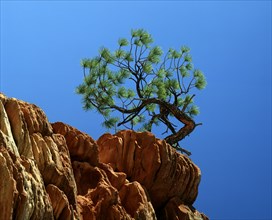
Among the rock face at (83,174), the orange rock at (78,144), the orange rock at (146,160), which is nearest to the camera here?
the rock face at (83,174)

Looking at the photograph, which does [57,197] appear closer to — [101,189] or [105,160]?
[101,189]

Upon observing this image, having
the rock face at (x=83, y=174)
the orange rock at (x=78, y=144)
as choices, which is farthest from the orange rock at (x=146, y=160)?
the orange rock at (x=78, y=144)

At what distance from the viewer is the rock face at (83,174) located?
8891 millimetres

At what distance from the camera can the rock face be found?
889 cm

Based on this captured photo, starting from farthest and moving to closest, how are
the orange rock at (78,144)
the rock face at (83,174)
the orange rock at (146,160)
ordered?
the orange rock at (146,160)
the orange rock at (78,144)
the rock face at (83,174)

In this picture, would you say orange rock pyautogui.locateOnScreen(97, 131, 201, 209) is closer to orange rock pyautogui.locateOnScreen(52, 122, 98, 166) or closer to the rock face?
the rock face

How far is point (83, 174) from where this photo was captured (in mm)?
12859

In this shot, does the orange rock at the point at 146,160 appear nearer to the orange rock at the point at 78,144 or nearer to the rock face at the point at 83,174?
the rock face at the point at 83,174

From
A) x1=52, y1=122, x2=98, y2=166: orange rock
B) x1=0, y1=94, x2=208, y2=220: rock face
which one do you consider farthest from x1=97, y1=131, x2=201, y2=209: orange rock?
x1=52, y1=122, x2=98, y2=166: orange rock

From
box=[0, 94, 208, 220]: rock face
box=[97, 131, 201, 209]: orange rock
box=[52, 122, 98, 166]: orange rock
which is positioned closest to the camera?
box=[0, 94, 208, 220]: rock face

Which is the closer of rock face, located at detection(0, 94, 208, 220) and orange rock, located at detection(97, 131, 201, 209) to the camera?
rock face, located at detection(0, 94, 208, 220)

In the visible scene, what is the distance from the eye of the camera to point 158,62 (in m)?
22.8

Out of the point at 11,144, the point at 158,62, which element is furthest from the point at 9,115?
the point at 158,62

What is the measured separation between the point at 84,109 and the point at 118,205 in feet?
34.5
